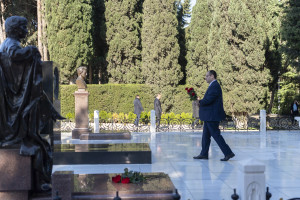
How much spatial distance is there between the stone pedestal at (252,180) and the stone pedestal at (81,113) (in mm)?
10499

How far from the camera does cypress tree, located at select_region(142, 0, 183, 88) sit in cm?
2517

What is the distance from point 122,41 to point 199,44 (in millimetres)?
5507

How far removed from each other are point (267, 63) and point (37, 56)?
17.4m

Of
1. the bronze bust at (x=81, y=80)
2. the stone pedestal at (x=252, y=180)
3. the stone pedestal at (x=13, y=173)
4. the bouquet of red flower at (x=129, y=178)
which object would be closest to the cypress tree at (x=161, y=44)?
the bronze bust at (x=81, y=80)

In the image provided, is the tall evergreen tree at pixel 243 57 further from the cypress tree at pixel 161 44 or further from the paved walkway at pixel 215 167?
the paved walkway at pixel 215 167

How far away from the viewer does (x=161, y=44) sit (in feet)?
82.4

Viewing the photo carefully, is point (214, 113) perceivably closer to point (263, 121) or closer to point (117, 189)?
point (117, 189)

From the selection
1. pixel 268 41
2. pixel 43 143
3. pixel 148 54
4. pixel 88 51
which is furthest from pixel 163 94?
pixel 43 143

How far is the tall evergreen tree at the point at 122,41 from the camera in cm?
2650

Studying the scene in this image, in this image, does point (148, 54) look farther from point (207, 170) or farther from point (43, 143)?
point (43, 143)

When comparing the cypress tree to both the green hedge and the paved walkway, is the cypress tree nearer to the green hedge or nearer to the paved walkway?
the green hedge

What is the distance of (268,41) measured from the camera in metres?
19.4

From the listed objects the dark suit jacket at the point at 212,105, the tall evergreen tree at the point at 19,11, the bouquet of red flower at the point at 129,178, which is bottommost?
the bouquet of red flower at the point at 129,178

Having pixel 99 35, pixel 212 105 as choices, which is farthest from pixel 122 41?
pixel 212 105
